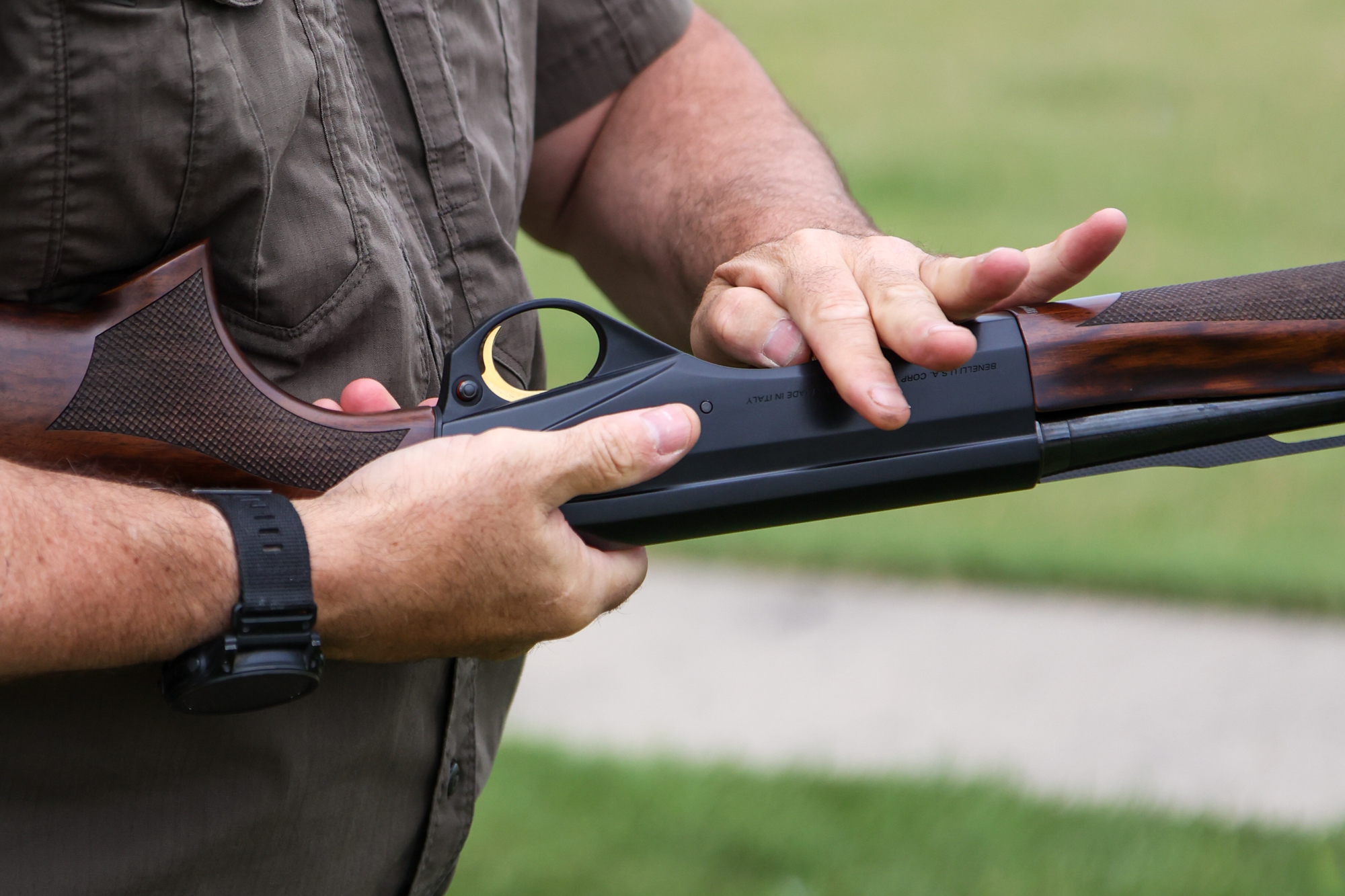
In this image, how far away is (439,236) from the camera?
5.79 ft

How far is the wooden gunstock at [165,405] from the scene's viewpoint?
142 centimetres

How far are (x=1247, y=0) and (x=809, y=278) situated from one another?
538 inches

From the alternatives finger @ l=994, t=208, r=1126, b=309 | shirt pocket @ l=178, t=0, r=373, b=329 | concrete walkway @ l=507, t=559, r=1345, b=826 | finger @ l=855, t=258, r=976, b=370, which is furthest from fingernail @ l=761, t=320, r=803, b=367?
concrete walkway @ l=507, t=559, r=1345, b=826

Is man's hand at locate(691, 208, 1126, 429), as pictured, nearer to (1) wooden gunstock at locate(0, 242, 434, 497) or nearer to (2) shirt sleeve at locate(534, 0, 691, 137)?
(1) wooden gunstock at locate(0, 242, 434, 497)

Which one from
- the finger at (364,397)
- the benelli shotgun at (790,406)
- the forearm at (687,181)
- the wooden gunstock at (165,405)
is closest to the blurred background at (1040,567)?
the forearm at (687,181)

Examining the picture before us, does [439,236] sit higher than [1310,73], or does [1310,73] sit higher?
[439,236]

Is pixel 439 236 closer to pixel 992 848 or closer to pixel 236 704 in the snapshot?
pixel 236 704

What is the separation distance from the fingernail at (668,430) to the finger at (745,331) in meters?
0.19

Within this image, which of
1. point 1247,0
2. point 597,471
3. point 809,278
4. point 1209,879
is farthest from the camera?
point 1247,0

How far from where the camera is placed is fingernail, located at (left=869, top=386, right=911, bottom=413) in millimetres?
1535

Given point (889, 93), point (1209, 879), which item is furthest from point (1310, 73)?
point (1209, 879)

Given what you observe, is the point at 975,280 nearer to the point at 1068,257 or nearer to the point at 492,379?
the point at 1068,257

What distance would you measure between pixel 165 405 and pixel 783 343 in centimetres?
75

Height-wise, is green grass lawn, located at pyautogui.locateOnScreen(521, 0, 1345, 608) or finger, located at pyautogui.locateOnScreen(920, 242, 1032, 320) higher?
finger, located at pyautogui.locateOnScreen(920, 242, 1032, 320)
